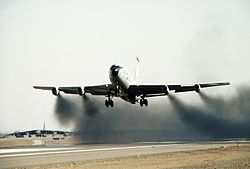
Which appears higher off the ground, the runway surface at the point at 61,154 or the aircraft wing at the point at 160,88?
the aircraft wing at the point at 160,88

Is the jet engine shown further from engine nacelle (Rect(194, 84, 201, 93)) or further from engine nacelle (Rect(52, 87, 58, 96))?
engine nacelle (Rect(194, 84, 201, 93))

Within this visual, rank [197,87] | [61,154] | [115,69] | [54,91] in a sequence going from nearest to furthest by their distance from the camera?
[61,154] < [115,69] < [197,87] < [54,91]

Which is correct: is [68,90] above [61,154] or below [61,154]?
above

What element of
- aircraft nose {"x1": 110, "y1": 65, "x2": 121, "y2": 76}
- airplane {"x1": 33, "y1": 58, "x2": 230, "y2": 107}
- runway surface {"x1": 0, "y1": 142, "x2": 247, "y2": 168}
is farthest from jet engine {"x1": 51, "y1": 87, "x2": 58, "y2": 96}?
runway surface {"x1": 0, "y1": 142, "x2": 247, "y2": 168}

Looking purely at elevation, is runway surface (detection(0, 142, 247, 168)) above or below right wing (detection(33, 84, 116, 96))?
below

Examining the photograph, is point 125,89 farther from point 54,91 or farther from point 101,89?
point 54,91

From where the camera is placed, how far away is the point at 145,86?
2628 inches

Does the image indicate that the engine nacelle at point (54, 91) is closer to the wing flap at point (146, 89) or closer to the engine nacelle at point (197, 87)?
the wing flap at point (146, 89)

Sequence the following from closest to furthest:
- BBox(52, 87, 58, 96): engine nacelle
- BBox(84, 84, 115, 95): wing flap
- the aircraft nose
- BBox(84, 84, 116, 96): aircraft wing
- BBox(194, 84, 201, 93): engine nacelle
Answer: the aircraft nose < BBox(84, 84, 116, 96): aircraft wing < BBox(84, 84, 115, 95): wing flap < BBox(194, 84, 201, 93): engine nacelle < BBox(52, 87, 58, 96): engine nacelle

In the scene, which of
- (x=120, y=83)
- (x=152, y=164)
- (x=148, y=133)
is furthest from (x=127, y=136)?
→ (x=152, y=164)

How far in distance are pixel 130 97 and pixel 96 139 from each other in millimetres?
20072

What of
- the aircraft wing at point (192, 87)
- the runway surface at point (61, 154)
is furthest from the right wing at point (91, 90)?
the runway surface at point (61, 154)

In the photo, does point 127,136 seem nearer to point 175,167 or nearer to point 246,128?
point 246,128

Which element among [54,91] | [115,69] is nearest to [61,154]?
[115,69]
